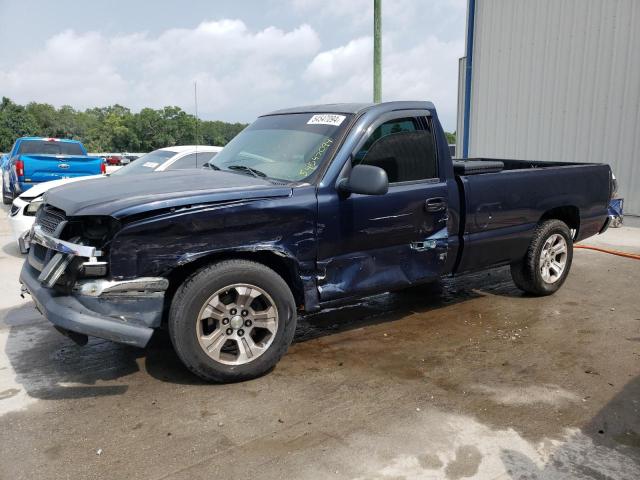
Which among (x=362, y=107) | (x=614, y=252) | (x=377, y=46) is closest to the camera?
(x=362, y=107)

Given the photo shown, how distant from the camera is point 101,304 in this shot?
11.4ft

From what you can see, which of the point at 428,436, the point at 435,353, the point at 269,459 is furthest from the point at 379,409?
the point at 435,353

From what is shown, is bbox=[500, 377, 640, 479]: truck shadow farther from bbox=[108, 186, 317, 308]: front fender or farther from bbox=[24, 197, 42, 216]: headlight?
bbox=[24, 197, 42, 216]: headlight

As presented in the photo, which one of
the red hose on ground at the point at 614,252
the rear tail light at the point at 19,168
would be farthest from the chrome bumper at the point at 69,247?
the rear tail light at the point at 19,168

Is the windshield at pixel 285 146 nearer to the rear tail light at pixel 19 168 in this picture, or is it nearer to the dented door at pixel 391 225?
the dented door at pixel 391 225

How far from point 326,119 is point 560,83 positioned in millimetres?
10263

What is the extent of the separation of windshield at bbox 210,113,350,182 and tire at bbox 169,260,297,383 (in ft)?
2.89

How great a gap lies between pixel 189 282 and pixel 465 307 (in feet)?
10.3

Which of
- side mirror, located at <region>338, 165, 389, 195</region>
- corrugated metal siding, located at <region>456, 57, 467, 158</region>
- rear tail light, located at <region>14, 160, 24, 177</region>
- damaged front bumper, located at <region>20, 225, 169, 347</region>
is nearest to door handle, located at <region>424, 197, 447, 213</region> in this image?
side mirror, located at <region>338, 165, 389, 195</region>

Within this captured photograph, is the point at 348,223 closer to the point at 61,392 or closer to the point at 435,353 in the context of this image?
the point at 435,353

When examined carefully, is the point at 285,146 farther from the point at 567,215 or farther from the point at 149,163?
the point at 149,163

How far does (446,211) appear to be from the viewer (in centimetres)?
479

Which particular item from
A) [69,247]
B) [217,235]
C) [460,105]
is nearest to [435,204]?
[217,235]

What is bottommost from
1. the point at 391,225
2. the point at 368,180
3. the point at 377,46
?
the point at 391,225
